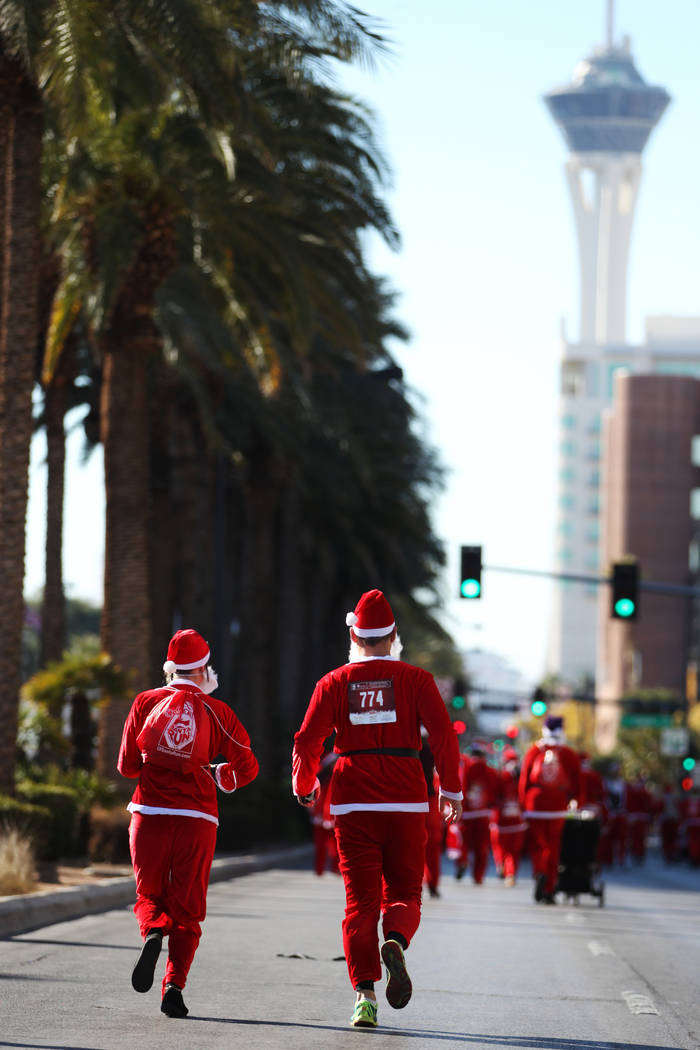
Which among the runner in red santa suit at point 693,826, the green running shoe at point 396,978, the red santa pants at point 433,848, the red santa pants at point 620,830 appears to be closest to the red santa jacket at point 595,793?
the red santa pants at point 433,848

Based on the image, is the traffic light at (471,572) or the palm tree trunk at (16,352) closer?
the palm tree trunk at (16,352)

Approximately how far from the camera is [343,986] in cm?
1110

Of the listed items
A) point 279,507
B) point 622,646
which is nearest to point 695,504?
point 622,646

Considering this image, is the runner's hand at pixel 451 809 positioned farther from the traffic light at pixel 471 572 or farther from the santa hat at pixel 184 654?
the traffic light at pixel 471 572

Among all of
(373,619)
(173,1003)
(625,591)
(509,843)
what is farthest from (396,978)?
(625,591)

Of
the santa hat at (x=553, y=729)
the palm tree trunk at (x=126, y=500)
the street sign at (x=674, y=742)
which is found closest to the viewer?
the santa hat at (x=553, y=729)

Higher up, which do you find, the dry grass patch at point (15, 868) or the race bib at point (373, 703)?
the race bib at point (373, 703)

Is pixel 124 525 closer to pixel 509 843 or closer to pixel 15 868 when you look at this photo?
pixel 509 843

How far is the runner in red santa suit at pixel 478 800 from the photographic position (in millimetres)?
24156

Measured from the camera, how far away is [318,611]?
53.5 metres

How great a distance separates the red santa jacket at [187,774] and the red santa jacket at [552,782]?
1047cm

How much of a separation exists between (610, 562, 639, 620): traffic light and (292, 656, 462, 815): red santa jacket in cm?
2030

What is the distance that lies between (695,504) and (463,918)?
118 metres

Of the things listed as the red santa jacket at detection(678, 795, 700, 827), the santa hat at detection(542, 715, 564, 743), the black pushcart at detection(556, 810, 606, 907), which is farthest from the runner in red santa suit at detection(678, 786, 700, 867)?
the santa hat at detection(542, 715, 564, 743)
